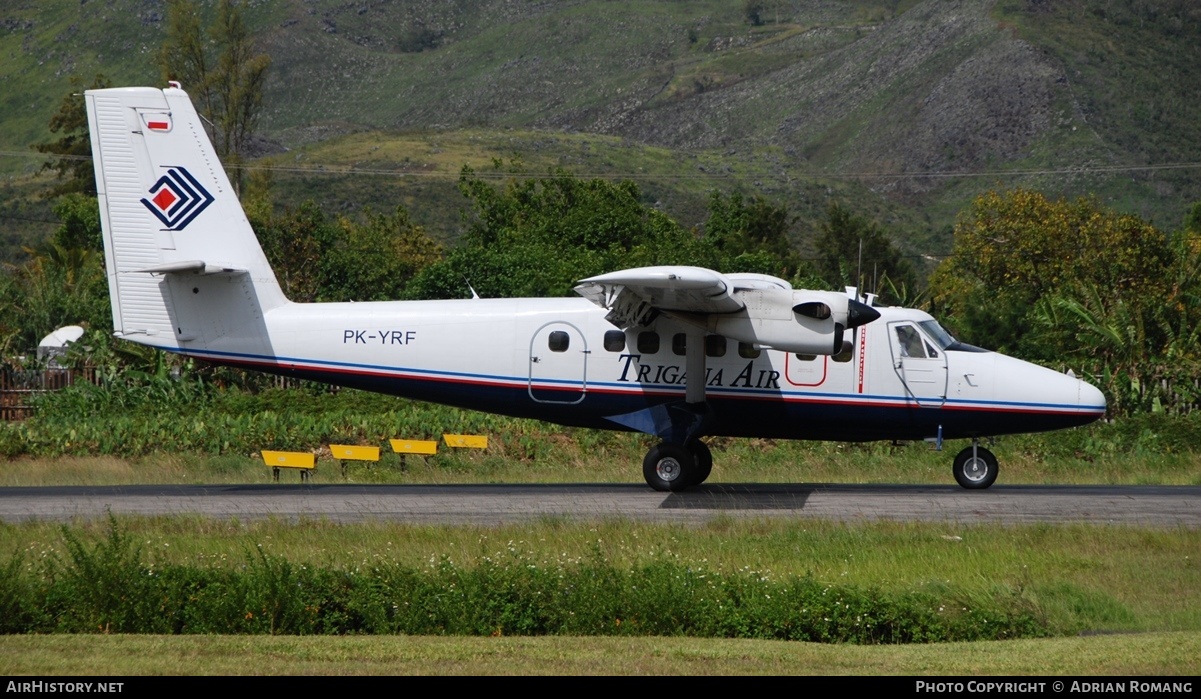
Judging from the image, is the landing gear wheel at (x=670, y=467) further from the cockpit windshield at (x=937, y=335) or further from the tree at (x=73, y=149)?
the tree at (x=73, y=149)

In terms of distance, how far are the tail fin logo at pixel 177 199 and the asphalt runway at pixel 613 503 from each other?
4153 mm

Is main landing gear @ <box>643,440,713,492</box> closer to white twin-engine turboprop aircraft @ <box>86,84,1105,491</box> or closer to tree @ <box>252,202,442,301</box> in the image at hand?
white twin-engine turboprop aircraft @ <box>86,84,1105,491</box>

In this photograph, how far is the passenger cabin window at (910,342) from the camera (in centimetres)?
2041

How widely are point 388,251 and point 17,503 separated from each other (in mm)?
51806

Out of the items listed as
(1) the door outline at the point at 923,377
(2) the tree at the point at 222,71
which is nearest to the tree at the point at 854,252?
(2) the tree at the point at 222,71

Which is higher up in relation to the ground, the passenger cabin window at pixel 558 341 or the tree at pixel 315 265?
the passenger cabin window at pixel 558 341

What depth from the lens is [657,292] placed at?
18.9 metres

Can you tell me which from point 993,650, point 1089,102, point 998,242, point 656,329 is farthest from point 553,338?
point 1089,102

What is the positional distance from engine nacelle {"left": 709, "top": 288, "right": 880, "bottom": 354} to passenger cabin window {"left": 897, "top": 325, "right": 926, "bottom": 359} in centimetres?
146

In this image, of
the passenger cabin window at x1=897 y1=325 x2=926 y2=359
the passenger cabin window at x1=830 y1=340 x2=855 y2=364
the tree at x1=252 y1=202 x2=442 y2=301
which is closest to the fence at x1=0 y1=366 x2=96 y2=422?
the tree at x1=252 y1=202 x2=442 y2=301

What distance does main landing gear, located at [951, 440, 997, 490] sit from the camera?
20.5m

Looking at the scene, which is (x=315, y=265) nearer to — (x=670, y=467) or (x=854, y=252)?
(x=670, y=467)
